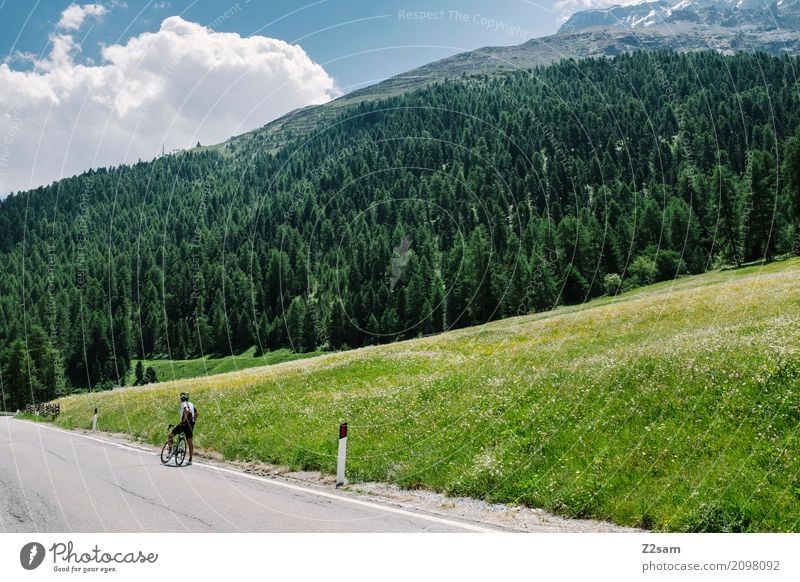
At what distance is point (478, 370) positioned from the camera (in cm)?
2367

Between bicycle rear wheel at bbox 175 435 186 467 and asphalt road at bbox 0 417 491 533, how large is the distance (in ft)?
1.34

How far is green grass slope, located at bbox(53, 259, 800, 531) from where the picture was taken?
906 cm

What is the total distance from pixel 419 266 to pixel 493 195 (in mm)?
54598

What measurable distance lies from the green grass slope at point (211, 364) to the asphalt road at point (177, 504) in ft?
328

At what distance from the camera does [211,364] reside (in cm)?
13112

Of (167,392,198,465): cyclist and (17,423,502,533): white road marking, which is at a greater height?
(167,392,198,465): cyclist

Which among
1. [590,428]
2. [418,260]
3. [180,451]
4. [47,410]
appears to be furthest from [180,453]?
[418,260]

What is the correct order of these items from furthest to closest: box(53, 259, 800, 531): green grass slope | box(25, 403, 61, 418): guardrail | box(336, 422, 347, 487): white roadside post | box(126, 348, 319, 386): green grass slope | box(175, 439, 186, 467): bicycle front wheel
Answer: box(126, 348, 319, 386): green grass slope, box(25, 403, 61, 418): guardrail, box(175, 439, 186, 467): bicycle front wheel, box(336, 422, 347, 487): white roadside post, box(53, 259, 800, 531): green grass slope

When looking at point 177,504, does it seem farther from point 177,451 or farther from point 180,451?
point 180,451

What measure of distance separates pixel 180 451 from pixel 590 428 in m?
13.0

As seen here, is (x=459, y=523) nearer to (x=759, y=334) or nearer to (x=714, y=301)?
(x=759, y=334)

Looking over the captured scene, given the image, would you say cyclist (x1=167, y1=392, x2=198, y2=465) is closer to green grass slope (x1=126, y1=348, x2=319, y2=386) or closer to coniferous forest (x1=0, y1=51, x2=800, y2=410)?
coniferous forest (x1=0, y1=51, x2=800, y2=410)

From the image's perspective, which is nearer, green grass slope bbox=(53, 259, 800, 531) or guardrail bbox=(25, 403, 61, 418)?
green grass slope bbox=(53, 259, 800, 531)

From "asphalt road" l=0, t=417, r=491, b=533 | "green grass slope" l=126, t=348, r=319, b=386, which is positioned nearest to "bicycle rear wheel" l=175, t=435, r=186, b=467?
"asphalt road" l=0, t=417, r=491, b=533
